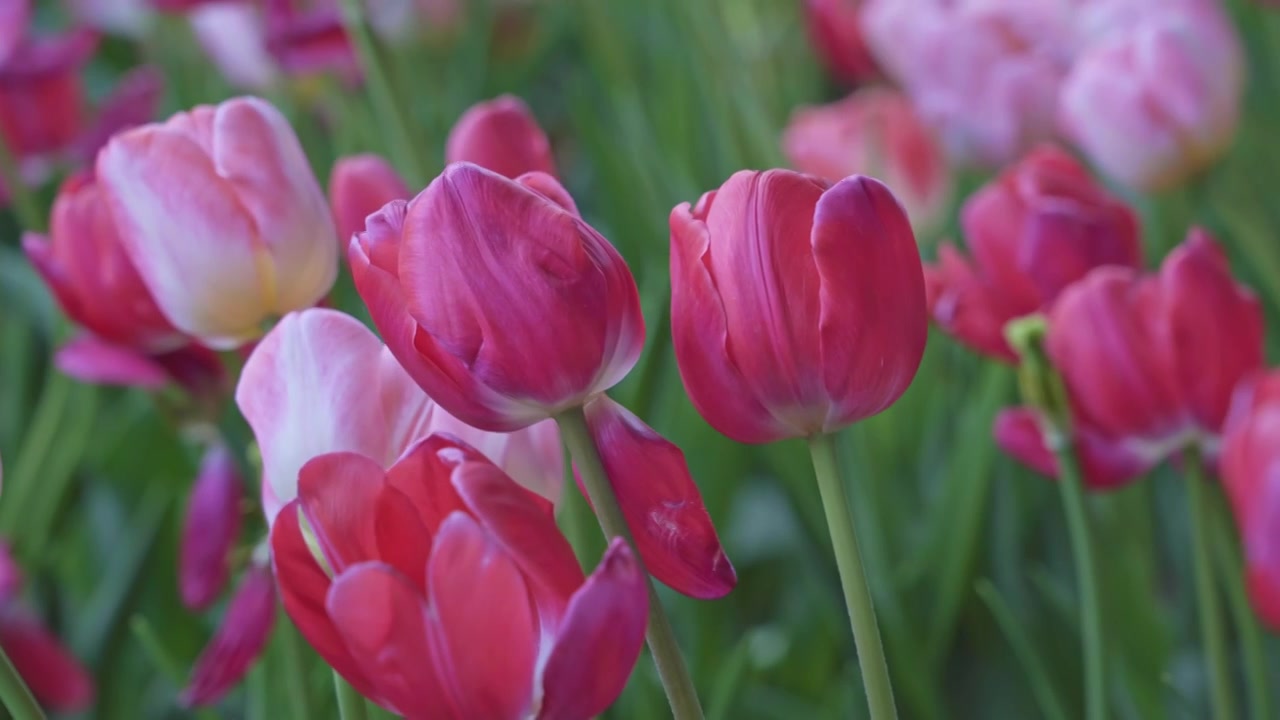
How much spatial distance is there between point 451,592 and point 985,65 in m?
0.72

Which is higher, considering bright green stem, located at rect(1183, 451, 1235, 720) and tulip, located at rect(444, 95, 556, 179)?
tulip, located at rect(444, 95, 556, 179)

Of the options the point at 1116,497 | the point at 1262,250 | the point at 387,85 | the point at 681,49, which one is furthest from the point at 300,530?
the point at 681,49

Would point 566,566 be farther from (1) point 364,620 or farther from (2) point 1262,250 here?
(2) point 1262,250

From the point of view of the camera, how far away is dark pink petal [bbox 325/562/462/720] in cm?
23

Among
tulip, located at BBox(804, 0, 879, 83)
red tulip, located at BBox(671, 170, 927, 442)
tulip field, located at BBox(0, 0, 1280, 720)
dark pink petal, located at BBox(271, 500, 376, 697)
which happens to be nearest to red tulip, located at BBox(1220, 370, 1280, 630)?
tulip field, located at BBox(0, 0, 1280, 720)

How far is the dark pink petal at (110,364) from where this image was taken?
463mm

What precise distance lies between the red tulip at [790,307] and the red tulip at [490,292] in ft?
0.07

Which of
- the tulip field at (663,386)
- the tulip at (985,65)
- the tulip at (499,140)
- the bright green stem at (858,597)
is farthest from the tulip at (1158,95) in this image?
the bright green stem at (858,597)

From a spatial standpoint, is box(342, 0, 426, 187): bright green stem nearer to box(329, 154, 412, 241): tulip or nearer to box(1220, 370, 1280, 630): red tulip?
box(329, 154, 412, 241): tulip

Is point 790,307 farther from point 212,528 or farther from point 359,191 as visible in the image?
point 212,528

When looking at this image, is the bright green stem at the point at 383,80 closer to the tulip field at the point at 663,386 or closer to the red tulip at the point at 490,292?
the tulip field at the point at 663,386

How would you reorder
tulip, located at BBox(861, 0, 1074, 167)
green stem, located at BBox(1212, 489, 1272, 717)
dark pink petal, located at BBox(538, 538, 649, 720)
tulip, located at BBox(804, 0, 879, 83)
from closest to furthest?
1. dark pink petal, located at BBox(538, 538, 649, 720)
2. green stem, located at BBox(1212, 489, 1272, 717)
3. tulip, located at BBox(861, 0, 1074, 167)
4. tulip, located at BBox(804, 0, 879, 83)

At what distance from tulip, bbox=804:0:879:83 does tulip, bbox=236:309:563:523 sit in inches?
34.2

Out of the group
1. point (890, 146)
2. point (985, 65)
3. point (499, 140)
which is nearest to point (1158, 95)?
point (985, 65)
